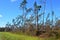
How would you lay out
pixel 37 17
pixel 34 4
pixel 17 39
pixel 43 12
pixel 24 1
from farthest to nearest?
1. pixel 24 1
2. pixel 34 4
3. pixel 37 17
4. pixel 43 12
5. pixel 17 39

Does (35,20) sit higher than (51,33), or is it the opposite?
(35,20)

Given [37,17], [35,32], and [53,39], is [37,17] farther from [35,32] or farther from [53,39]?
[53,39]

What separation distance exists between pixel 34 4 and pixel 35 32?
713 inches

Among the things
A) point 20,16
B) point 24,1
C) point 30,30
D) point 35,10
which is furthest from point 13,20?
point 30,30

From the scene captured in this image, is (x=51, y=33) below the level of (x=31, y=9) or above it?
below

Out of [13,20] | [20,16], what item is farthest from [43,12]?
[13,20]

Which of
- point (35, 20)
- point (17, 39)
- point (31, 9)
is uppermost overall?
point (31, 9)

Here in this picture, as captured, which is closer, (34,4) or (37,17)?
(37,17)

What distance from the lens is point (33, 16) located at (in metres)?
49.1

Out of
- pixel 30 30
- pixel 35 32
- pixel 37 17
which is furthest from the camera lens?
pixel 37 17

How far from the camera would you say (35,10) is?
172 feet

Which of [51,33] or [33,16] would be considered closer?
[51,33]

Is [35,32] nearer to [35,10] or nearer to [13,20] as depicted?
[35,10]

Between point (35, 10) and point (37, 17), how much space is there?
19.9ft
